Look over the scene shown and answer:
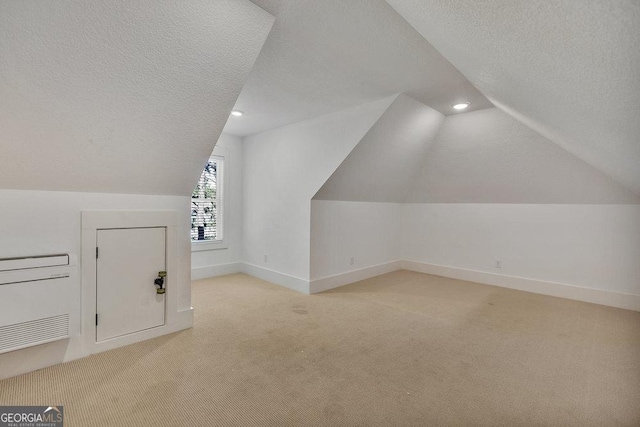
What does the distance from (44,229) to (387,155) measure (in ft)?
11.6

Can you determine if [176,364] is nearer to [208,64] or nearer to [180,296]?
[180,296]

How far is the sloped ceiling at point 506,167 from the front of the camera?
350cm

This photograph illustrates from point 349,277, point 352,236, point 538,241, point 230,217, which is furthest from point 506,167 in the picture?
point 230,217

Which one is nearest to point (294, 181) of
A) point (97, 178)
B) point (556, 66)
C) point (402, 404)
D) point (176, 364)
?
point (97, 178)

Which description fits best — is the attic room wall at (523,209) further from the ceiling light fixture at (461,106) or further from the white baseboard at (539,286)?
the ceiling light fixture at (461,106)

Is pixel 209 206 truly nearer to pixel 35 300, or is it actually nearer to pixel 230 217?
pixel 230 217

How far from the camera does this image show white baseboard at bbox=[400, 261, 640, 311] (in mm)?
3550

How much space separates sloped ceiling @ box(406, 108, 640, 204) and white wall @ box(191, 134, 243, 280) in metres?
3.07

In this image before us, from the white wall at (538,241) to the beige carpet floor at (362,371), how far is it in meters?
0.57

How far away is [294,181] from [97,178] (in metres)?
2.31

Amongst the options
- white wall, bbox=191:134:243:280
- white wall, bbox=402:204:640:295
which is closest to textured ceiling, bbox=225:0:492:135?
white wall, bbox=191:134:243:280

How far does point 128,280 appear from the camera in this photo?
2.50 metres

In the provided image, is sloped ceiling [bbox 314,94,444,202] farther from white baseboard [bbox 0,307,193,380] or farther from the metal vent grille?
the metal vent grille

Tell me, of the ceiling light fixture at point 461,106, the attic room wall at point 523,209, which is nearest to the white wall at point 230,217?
the attic room wall at point 523,209
